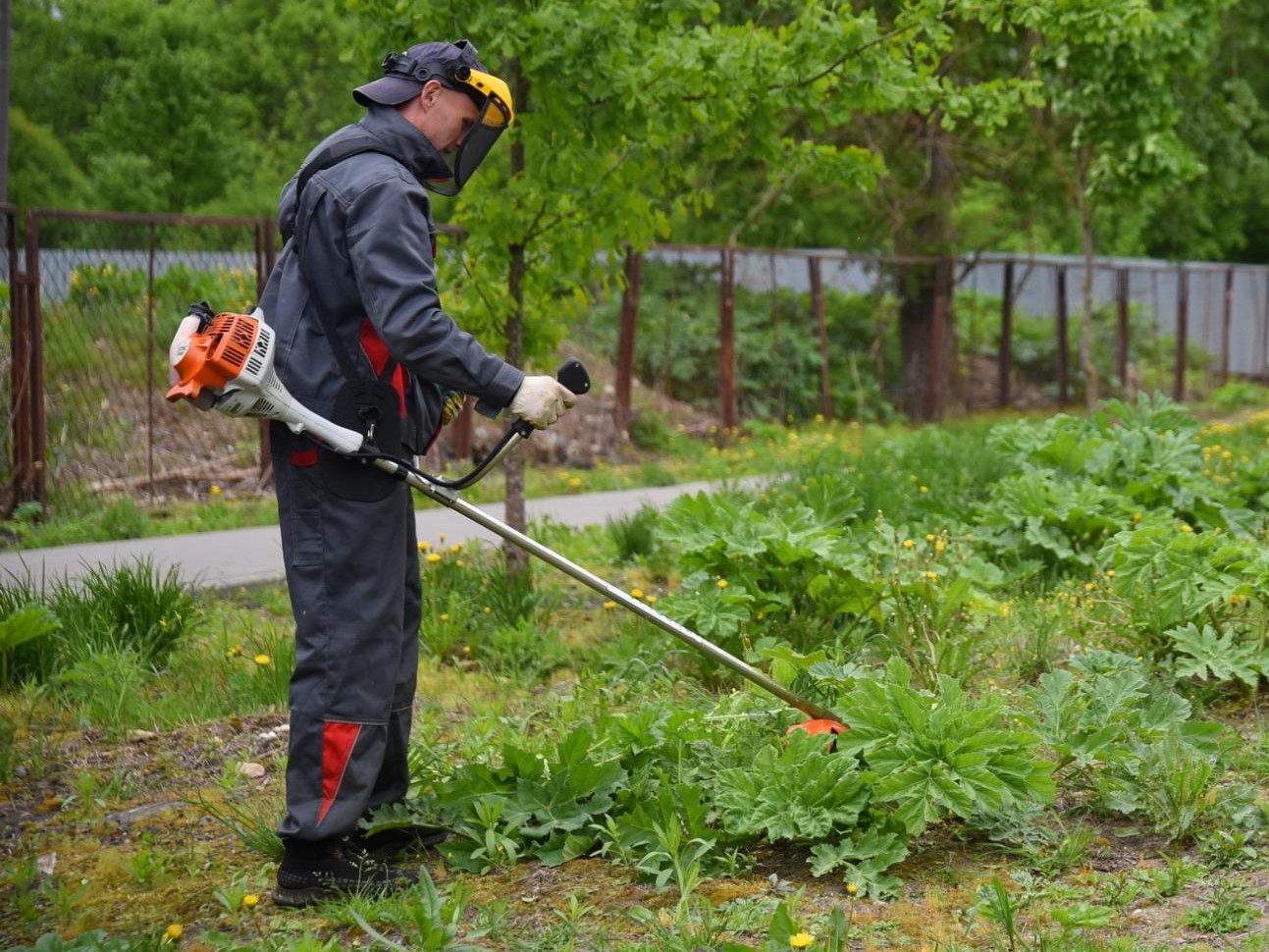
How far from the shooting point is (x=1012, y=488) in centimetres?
634

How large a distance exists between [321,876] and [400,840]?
1.14ft

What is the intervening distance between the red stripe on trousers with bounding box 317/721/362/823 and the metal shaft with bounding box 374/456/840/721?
0.60 meters

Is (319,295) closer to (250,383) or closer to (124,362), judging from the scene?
(250,383)

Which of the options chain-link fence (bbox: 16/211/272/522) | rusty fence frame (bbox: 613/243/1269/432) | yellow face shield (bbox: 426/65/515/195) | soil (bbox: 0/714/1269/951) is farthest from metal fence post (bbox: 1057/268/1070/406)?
yellow face shield (bbox: 426/65/515/195)

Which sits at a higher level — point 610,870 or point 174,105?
point 174,105

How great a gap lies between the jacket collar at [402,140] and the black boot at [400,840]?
5.63ft

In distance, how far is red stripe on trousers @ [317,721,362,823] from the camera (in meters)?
3.46

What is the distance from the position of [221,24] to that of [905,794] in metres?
29.5

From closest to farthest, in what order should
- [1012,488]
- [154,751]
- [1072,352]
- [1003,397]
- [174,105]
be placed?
[154,751]
[1012,488]
[1003,397]
[1072,352]
[174,105]

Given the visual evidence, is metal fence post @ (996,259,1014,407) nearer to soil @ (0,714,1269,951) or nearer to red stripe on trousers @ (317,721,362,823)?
soil @ (0,714,1269,951)

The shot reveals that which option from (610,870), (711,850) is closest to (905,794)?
(711,850)

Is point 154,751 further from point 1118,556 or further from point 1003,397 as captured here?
point 1003,397

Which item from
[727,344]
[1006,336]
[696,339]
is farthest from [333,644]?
[1006,336]

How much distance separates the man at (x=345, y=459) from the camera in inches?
134
